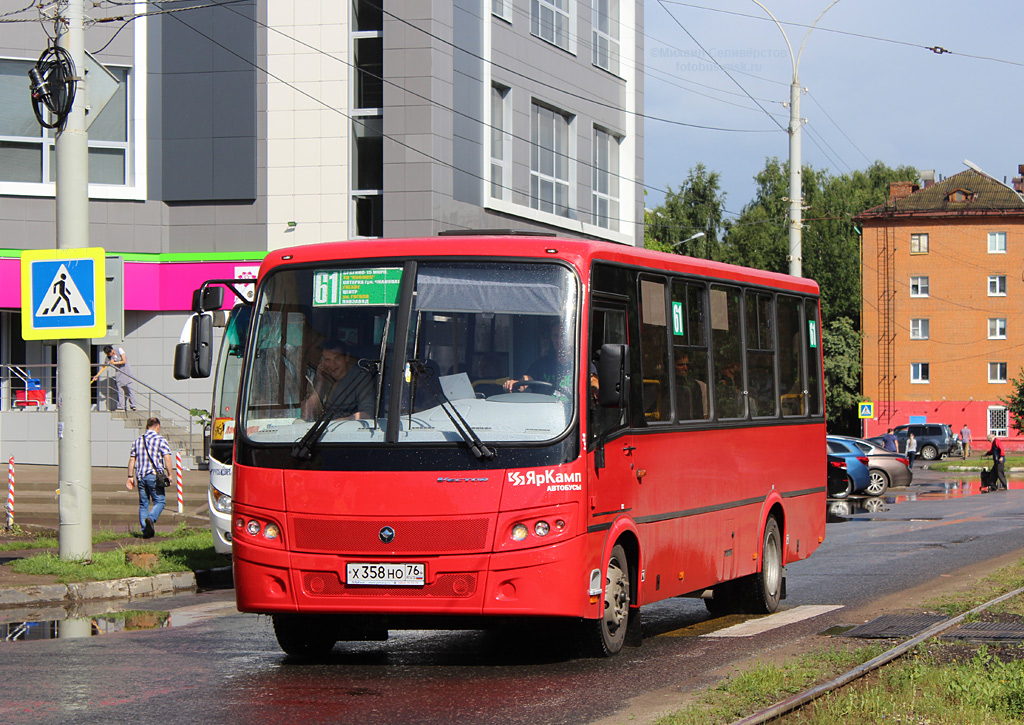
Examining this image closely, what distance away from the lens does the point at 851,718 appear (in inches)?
268

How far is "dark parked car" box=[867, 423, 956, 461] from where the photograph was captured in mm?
72000

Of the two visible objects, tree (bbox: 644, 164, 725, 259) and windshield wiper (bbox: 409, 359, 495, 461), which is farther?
tree (bbox: 644, 164, 725, 259)

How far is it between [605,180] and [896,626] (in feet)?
96.8

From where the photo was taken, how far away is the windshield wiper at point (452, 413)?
8414 mm

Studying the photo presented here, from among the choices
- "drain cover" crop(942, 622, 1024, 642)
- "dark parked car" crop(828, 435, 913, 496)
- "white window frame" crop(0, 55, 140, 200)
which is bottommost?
"dark parked car" crop(828, 435, 913, 496)

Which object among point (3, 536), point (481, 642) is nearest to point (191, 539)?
point (3, 536)

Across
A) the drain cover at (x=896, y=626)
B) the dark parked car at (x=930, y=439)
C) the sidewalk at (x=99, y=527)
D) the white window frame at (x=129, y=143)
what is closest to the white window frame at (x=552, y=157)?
the white window frame at (x=129, y=143)

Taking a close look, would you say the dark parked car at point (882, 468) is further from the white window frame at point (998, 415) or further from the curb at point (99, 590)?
the white window frame at point (998, 415)

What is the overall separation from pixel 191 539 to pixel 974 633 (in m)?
11.0

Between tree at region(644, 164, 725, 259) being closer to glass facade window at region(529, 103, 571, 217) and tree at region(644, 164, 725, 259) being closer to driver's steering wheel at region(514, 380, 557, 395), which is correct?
glass facade window at region(529, 103, 571, 217)

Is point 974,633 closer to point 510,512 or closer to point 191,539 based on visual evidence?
point 510,512

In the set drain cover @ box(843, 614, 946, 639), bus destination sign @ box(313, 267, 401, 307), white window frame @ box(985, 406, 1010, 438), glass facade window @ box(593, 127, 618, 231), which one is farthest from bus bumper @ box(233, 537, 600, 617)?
white window frame @ box(985, 406, 1010, 438)

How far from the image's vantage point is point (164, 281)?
3123cm

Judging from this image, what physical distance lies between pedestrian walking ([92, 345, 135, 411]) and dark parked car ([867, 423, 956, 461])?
49.6 m
